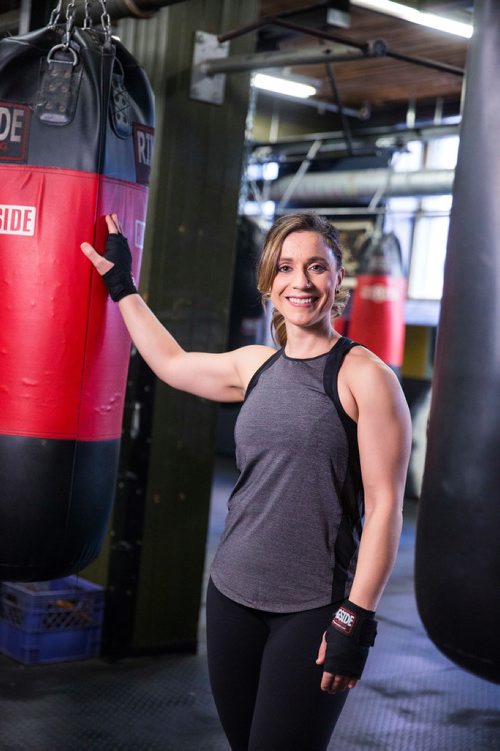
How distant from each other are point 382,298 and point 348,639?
542 centimetres

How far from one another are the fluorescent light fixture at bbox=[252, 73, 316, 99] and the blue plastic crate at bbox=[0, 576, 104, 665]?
16.0 ft

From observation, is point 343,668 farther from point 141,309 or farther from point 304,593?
point 141,309

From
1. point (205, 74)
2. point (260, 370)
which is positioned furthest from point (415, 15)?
point (260, 370)

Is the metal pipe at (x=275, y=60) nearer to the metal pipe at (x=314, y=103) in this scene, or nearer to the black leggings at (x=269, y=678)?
the black leggings at (x=269, y=678)

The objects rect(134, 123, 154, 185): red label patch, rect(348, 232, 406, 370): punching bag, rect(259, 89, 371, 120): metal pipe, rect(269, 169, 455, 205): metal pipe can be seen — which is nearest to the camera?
rect(134, 123, 154, 185): red label patch

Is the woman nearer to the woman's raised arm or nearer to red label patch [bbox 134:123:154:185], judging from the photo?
the woman's raised arm

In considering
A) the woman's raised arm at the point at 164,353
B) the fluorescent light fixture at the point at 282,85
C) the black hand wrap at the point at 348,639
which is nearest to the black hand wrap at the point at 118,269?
the woman's raised arm at the point at 164,353

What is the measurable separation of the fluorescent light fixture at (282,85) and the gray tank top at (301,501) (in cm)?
614

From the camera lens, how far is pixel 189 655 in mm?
4195

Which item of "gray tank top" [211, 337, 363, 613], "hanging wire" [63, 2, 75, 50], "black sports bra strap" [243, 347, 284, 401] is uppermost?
"hanging wire" [63, 2, 75, 50]

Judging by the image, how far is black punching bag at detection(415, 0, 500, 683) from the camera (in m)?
2.19

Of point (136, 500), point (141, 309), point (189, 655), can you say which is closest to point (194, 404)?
point (136, 500)

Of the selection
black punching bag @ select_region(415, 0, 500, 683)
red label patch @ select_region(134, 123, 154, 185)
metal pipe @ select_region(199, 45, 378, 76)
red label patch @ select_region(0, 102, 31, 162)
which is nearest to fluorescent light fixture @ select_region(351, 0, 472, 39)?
metal pipe @ select_region(199, 45, 378, 76)

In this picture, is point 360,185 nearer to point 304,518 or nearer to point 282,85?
point 282,85
